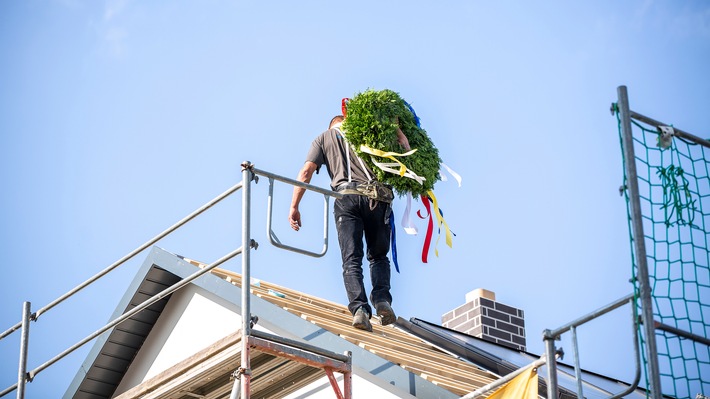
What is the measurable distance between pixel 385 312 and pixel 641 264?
3728 millimetres

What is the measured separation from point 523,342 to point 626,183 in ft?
28.4

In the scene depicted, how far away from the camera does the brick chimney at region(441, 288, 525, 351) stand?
13.9 m

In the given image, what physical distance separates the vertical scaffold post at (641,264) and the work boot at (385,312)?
3637 millimetres

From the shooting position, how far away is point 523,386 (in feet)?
23.6

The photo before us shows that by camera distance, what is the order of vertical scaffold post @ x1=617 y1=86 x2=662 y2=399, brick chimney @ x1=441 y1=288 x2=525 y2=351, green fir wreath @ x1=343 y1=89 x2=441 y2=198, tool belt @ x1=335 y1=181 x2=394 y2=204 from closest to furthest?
1. vertical scaffold post @ x1=617 y1=86 x2=662 y2=399
2. tool belt @ x1=335 y1=181 x2=394 y2=204
3. green fir wreath @ x1=343 y1=89 x2=441 y2=198
4. brick chimney @ x1=441 y1=288 x2=525 y2=351

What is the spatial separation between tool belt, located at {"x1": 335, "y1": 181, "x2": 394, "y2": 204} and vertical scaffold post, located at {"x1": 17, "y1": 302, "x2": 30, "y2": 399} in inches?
107

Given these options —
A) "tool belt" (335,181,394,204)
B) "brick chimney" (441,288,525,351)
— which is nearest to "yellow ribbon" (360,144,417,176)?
"tool belt" (335,181,394,204)

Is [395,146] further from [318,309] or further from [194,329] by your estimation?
[194,329]

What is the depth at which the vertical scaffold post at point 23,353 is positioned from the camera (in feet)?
30.8

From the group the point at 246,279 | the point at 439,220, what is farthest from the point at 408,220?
the point at 246,279

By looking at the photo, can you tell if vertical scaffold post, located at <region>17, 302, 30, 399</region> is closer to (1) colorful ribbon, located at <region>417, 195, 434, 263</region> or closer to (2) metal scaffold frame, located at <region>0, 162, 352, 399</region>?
(2) metal scaffold frame, located at <region>0, 162, 352, 399</region>

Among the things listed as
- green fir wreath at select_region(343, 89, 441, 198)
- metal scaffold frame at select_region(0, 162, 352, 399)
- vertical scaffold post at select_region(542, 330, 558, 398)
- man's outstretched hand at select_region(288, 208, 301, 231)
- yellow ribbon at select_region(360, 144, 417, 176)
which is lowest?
vertical scaffold post at select_region(542, 330, 558, 398)

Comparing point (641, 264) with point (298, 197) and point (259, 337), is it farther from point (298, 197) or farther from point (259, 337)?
point (298, 197)

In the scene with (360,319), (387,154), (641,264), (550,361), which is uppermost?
(387,154)
